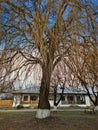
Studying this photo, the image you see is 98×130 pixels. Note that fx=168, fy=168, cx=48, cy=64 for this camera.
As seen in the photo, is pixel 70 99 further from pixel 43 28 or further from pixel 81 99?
pixel 43 28

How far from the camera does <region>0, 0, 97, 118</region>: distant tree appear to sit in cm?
477

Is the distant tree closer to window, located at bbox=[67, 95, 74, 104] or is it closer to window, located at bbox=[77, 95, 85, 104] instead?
window, located at bbox=[67, 95, 74, 104]

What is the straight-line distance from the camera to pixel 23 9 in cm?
577

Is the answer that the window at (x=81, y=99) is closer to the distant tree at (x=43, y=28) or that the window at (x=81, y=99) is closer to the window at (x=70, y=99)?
the window at (x=70, y=99)

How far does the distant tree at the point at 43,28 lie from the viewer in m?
4.77

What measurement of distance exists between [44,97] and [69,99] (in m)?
22.0

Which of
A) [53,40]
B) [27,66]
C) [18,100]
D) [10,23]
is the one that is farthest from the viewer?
[18,100]

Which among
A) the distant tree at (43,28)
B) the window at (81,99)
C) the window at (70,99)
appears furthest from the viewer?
the window at (81,99)

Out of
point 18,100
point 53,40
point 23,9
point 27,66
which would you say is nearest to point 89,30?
point 53,40

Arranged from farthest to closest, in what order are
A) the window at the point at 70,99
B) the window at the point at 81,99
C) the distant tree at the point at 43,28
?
the window at the point at 81,99, the window at the point at 70,99, the distant tree at the point at 43,28

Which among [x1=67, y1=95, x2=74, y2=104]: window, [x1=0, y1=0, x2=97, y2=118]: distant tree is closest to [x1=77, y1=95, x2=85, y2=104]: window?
[x1=67, y1=95, x2=74, y2=104]: window

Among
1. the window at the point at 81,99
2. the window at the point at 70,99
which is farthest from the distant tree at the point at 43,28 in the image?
the window at the point at 81,99

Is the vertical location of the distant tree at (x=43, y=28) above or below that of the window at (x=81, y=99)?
above

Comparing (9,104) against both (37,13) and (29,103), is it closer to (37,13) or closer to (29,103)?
(29,103)
